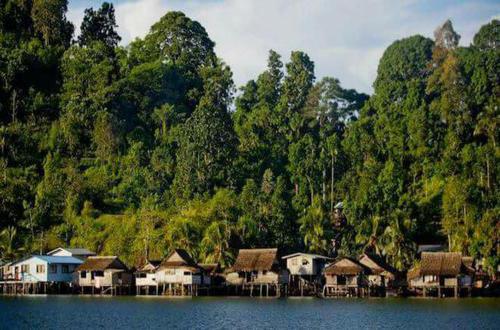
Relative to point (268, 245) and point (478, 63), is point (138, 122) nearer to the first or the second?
point (268, 245)

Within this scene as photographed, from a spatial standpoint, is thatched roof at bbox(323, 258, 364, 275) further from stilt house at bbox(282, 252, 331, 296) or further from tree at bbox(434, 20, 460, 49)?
tree at bbox(434, 20, 460, 49)

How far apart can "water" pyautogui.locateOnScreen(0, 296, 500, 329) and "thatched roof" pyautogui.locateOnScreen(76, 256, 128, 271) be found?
469 cm

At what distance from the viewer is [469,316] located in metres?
46.8

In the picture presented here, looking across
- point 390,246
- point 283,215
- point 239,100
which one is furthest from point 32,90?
point 390,246

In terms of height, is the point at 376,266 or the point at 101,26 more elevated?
the point at 101,26

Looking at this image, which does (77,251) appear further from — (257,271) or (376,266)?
(376,266)

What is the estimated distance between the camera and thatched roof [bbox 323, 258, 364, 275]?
64.2 meters

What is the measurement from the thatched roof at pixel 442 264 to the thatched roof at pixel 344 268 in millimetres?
4164

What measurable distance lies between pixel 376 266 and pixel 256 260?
8.86 m

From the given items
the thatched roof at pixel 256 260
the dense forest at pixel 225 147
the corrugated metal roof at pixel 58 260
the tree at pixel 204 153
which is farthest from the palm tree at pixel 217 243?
the corrugated metal roof at pixel 58 260

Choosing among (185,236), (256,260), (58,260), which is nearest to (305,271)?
(256,260)

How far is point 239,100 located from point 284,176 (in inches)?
516

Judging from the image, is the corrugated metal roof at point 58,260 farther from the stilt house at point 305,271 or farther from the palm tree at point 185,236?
the stilt house at point 305,271

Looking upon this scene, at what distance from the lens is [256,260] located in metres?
66.1
